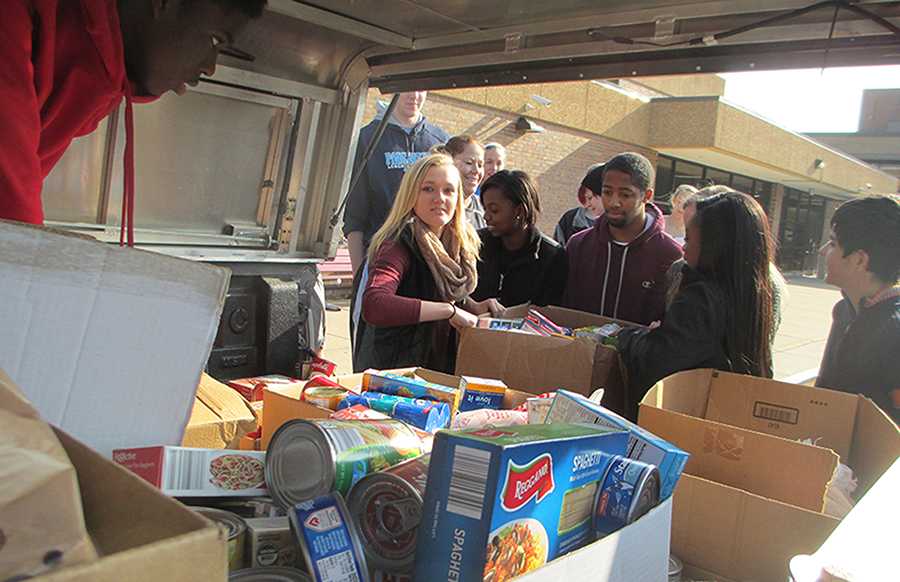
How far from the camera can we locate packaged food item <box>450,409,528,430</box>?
1.61m

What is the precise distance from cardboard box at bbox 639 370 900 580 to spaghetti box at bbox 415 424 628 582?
0.64 metres

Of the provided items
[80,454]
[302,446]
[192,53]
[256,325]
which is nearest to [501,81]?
[192,53]

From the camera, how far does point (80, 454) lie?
2.02 ft

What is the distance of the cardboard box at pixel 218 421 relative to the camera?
5.54 ft

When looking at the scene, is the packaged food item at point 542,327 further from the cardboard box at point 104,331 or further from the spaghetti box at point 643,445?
the cardboard box at point 104,331

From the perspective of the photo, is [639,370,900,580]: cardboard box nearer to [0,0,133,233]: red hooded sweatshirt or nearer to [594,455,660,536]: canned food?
[594,455,660,536]: canned food

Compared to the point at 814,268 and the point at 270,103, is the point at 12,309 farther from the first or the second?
the point at 814,268

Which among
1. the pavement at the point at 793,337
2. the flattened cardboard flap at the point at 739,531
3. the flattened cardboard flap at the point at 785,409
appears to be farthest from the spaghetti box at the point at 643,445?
the pavement at the point at 793,337

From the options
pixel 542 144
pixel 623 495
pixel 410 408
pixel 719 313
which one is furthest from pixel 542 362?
pixel 542 144

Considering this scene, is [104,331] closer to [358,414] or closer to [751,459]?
[358,414]

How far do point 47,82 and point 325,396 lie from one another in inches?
34.9

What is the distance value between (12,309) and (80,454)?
1.27ft

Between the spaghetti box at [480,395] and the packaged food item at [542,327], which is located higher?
the packaged food item at [542,327]

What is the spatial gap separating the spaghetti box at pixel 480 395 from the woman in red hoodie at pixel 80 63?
1.01 meters
